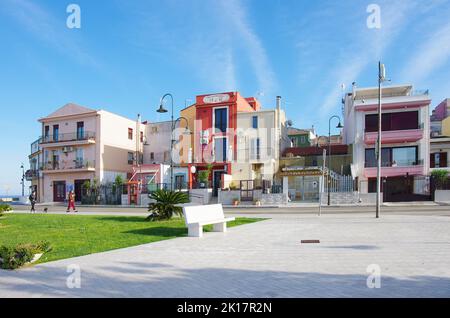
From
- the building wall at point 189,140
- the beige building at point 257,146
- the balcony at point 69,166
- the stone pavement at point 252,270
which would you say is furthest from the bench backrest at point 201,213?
the balcony at point 69,166

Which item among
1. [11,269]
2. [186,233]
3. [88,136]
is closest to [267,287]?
[11,269]

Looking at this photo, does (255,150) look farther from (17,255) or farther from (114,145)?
(17,255)

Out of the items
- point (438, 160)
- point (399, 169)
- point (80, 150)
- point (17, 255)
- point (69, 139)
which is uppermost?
point (69, 139)

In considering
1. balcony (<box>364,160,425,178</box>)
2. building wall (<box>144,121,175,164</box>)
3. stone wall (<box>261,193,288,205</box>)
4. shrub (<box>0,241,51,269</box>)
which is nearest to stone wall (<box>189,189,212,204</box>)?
stone wall (<box>261,193,288,205</box>)

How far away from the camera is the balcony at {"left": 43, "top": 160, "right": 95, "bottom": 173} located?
45.2 metres

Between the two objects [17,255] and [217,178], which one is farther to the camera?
[217,178]

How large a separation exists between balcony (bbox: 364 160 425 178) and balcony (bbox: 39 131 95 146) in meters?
32.6

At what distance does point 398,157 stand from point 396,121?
145 inches

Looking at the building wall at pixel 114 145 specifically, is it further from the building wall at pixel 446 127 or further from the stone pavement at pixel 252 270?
the building wall at pixel 446 127

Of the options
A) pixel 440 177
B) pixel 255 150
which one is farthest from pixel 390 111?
pixel 255 150

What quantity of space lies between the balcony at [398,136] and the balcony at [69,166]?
106 feet

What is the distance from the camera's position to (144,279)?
6152mm

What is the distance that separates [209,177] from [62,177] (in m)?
20.5

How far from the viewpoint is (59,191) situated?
47.8 metres
